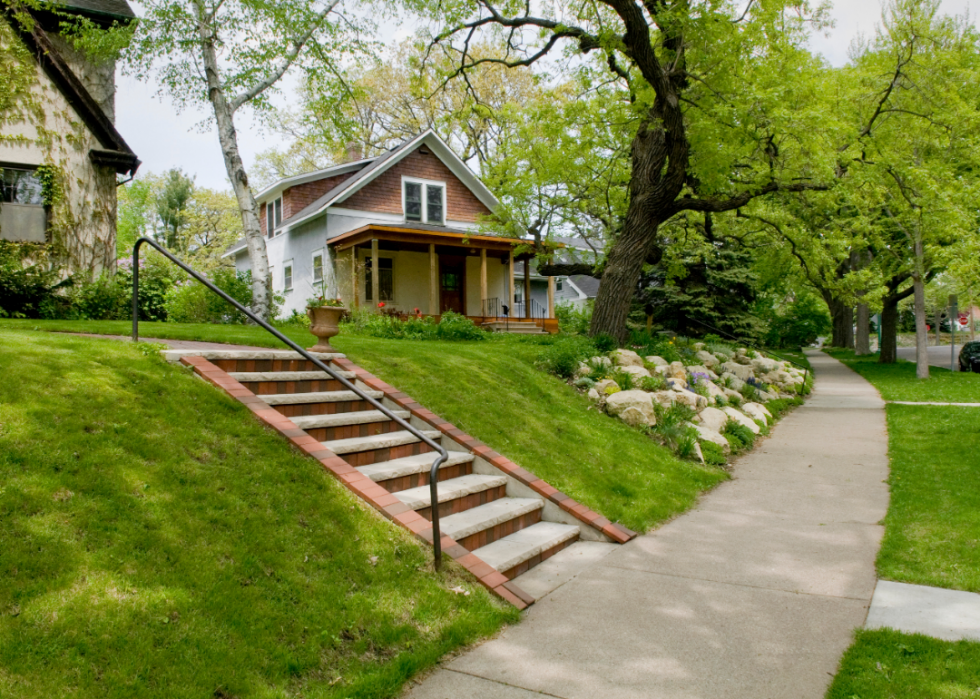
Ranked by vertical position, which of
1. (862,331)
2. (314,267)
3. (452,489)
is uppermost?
(314,267)

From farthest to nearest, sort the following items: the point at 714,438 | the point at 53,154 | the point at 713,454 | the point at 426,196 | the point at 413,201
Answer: the point at 426,196
the point at 413,201
the point at 53,154
the point at 714,438
the point at 713,454

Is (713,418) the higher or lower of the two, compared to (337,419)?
lower

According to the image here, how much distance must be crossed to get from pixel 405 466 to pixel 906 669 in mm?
3739

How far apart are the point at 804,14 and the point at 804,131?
9.10ft

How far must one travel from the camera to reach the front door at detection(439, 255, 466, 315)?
25.1 m

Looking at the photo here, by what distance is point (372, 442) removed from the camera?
19.6ft

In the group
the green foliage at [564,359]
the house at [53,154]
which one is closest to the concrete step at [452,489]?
the green foliage at [564,359]

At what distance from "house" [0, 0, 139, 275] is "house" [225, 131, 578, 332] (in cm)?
722

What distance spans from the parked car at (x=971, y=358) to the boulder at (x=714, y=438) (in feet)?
71.4

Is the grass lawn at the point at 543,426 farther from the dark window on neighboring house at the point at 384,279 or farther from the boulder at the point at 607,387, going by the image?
the dark window on neighboring house at the point at 384,279

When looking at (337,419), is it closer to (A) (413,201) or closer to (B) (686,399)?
(B) (686,399)

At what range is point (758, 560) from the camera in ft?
17.9

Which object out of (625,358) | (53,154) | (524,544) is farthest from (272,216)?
(524,544)

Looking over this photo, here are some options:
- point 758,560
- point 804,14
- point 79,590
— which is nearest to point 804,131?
point 804,14
